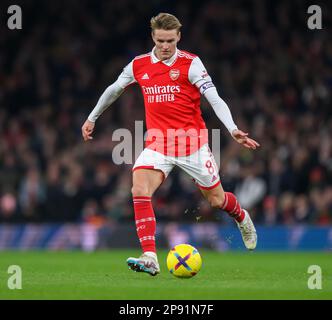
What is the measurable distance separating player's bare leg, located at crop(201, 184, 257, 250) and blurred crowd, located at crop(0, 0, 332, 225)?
21.5 ft

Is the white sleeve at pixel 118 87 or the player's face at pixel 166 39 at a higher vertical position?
the player's face at pixel 166 39

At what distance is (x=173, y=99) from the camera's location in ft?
33.5

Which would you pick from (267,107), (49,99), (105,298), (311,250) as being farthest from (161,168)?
(49,99)

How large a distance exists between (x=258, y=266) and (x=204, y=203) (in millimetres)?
6598

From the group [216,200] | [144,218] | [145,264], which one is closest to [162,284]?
[145,264]

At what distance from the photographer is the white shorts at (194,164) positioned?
1012cm

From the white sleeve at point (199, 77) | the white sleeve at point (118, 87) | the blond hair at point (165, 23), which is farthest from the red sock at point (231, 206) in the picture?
the blond hair at point (165, 23)

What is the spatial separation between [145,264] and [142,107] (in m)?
13.1

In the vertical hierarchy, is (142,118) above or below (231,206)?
above

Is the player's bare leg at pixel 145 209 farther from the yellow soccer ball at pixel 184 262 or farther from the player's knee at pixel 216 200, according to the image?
the player's knee at pixel 216 200

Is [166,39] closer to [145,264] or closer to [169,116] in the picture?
[169,116]

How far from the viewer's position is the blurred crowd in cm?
1900

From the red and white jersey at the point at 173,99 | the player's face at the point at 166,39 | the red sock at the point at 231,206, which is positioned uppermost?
the player's face at the point at 166,39

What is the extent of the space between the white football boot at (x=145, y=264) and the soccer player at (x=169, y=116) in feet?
0.86
